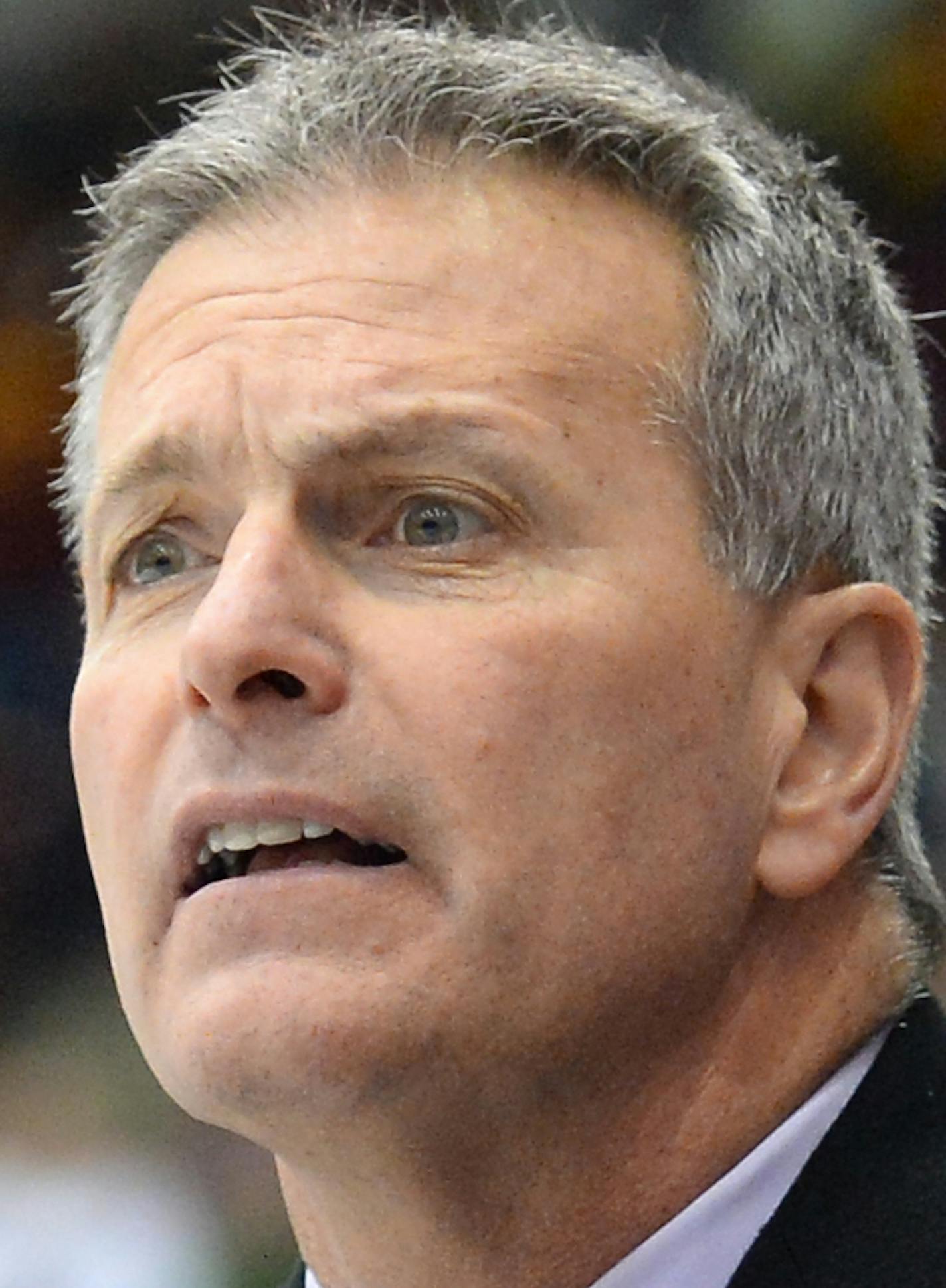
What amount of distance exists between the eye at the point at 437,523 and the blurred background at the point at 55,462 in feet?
2.39

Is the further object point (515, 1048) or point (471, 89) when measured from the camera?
point (471, 89)

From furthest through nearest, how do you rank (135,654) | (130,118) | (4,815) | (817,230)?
(4,815) → (130,118) → (817,230) → (135,654)

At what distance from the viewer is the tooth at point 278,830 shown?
3.88ft

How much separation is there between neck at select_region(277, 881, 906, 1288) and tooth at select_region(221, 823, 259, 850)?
0.72 ft

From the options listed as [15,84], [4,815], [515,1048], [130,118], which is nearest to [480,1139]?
[515,1048]

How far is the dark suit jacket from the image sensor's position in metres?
1.17

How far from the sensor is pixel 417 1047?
1.16 metres

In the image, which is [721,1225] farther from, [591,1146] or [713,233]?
[713,233]

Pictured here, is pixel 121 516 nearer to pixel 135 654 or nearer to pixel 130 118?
pixel 135 654

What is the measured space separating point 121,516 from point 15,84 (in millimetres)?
950

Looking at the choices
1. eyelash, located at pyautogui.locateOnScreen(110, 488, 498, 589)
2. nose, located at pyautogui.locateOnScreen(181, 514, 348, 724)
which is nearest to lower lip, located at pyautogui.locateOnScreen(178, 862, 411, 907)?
nose, located at pyautogui.locateOnScreen(181, 514, 348, 724)

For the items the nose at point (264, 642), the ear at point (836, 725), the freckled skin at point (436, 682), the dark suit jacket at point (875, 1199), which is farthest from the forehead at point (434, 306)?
the dark suit jacket at point (875, 1199)

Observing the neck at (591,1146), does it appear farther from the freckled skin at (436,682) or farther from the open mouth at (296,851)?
the open mouth at (296,851)

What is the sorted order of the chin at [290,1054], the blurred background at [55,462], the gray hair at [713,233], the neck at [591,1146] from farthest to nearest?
the blurred background at [55,462] < the gray hair at [713,233] < the neck at [591,1146] < the chin at [290,1054]
